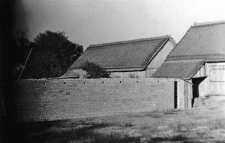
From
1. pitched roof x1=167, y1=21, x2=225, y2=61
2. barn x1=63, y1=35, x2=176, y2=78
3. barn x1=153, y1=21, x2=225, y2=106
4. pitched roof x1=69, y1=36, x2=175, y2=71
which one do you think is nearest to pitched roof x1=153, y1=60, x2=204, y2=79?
barn x1=153, y1=21, x2=225, y2=106

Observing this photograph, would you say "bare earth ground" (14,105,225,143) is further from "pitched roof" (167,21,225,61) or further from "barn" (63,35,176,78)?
"pitched roof" (167,21,225,61)

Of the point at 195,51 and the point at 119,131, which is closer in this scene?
the point at 119,131

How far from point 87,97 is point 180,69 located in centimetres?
975

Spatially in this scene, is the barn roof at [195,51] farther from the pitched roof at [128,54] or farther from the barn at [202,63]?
the pitched roof at [128,54]

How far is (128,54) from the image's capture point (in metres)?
33.7

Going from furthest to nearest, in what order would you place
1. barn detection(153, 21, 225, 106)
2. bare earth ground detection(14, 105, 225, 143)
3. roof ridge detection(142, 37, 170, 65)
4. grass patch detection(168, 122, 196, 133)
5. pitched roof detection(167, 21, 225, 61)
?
roof ridge detection(142, 37, 170, 65)
pitched roof detection(167, 21, 225, 61)
barn detection(153, 21, 225, 106)
grass patch detection(168, 122, 196, 133)
bare earth ground detection(14, 105, 225, 143)

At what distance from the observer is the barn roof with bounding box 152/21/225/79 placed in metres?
25.2

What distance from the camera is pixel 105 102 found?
64.8 ft

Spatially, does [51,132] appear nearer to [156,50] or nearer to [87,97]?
[87,97]

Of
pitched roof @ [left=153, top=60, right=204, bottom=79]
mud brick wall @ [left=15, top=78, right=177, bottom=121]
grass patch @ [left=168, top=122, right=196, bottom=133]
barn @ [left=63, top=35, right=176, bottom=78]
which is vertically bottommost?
grass patch @ [left=168, top=122, right=196, bottom=133]

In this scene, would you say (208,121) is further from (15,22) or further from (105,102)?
(15,22)

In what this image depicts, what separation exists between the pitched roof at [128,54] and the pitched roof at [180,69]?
3.22 meters

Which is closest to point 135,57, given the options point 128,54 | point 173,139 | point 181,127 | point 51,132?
point 128,54

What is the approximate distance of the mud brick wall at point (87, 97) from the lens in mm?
16875
